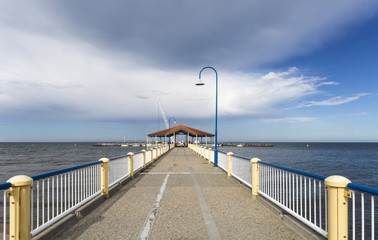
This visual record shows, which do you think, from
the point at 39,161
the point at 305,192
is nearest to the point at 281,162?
the point at 305,192

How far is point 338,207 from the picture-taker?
3752 mm

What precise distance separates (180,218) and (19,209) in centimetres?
325

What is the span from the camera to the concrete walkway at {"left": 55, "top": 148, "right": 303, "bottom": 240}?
15.9ft

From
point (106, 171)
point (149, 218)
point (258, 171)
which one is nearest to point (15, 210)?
point (149, 218)

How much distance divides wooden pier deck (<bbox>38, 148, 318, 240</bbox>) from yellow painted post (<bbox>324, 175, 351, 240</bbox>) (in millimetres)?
1044

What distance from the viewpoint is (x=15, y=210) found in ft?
12.5

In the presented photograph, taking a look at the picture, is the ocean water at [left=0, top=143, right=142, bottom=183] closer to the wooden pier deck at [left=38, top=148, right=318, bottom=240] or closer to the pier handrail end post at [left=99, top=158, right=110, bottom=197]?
the pier handrail end post at [left=99, top=158, right=110, bottom=197]

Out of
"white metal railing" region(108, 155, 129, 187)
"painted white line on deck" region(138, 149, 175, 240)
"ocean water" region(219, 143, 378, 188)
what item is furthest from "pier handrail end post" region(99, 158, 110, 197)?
"ocean water" region(219, 143, 378, 188)

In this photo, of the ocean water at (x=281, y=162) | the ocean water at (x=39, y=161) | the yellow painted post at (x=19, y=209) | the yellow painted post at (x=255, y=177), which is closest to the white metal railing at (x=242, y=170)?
the yellow painted post at (x=255, y=177)

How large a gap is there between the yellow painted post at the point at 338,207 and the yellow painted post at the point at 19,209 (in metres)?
4.79

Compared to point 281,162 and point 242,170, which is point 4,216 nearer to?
point 242,170

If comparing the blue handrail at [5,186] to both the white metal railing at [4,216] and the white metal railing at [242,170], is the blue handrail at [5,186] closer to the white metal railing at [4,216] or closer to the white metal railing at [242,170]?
the white metal railing at [4,216]

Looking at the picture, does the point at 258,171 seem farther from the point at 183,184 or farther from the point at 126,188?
the point at 126,188

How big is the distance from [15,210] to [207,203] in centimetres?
478
